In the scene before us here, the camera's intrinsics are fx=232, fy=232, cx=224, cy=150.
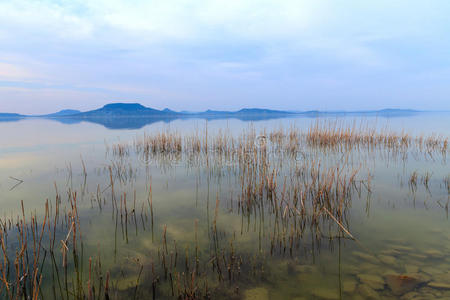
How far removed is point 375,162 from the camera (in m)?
8.18

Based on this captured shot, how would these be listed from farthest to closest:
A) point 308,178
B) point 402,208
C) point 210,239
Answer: point 308,178 → point 402,208 → point 210,239

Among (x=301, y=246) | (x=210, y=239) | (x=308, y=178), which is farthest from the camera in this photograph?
(x=308, y=178)

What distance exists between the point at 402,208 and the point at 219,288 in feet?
13.1

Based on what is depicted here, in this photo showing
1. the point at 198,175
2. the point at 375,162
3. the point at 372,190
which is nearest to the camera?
the point at 372,190

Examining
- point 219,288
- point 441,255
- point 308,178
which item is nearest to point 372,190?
point 308,178

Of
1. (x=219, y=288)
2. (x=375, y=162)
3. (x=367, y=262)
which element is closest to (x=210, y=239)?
(x=219, y=288)

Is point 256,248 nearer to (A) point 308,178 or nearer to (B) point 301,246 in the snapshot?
(B) point 301,246

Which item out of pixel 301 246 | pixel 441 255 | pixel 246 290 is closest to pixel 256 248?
pixel 301 246

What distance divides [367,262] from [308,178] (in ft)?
11.6

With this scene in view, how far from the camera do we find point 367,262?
280cm

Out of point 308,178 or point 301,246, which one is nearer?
point 301,246

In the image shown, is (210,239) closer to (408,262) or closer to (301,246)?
(301,246)

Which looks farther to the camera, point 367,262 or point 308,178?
point 308,178

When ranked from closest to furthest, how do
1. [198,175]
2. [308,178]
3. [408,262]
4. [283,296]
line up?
[283,296] → [408,262] → [308,178] → [198,175]
